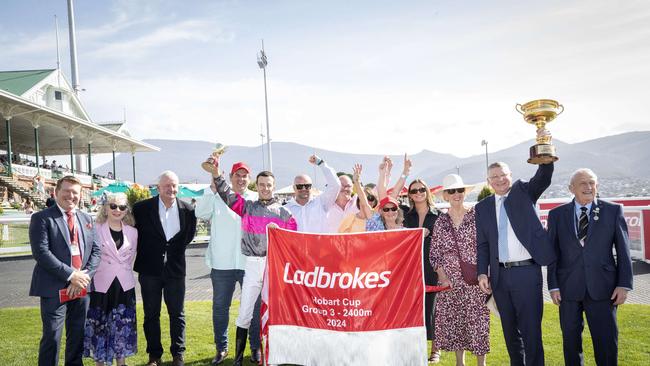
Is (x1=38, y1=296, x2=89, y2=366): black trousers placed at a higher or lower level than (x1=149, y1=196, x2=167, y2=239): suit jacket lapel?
lower

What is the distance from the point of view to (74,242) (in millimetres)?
4629

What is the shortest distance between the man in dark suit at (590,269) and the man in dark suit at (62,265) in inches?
193

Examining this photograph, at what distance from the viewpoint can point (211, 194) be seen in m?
5.96

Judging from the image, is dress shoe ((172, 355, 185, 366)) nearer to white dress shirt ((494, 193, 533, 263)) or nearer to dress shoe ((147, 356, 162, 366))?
dress shoe ((147, 356, 162, 366))

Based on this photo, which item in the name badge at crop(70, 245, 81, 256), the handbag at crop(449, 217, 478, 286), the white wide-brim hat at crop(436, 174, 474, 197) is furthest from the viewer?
the white wide-brim hat at crop(436, 174, 474, 197)

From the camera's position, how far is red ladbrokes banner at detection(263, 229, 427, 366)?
13.6ft

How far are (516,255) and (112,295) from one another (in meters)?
4.44

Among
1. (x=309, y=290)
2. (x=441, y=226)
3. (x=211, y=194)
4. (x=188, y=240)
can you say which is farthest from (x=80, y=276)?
(x=441, y=226)

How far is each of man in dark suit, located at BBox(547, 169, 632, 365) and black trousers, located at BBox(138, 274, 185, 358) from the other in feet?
14.0

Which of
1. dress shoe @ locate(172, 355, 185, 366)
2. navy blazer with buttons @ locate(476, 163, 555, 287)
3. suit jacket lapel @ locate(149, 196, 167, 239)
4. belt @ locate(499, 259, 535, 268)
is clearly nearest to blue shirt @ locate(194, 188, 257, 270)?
suit jacket lapel @ locate(149, 196, 167, 239)

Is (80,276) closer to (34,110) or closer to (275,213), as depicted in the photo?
(275,213)

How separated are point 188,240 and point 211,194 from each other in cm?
70

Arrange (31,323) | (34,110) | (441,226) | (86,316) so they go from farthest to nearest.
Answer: (34,110)
(31,323)
(441,226)
(86,316)

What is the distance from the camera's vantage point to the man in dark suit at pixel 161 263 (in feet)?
17.4
